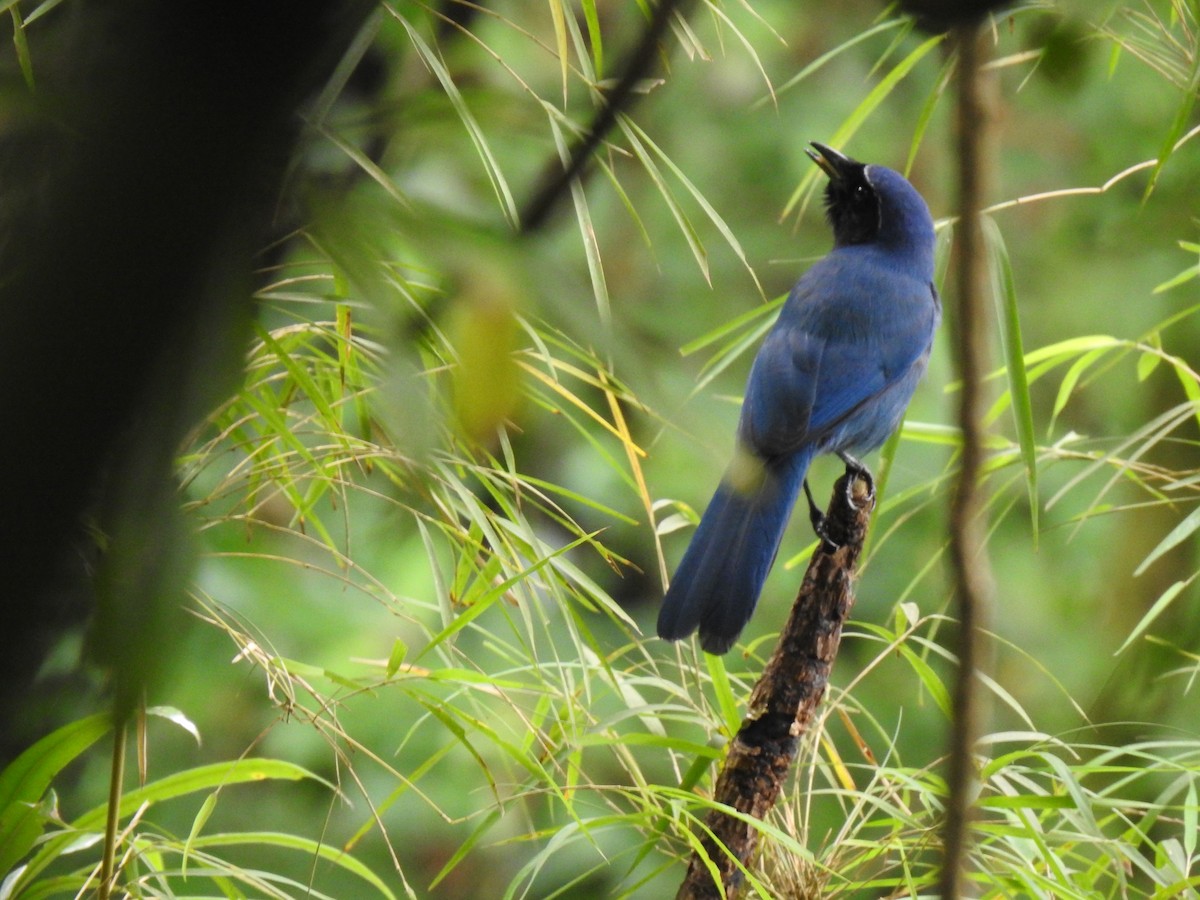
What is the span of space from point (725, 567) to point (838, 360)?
0.73m

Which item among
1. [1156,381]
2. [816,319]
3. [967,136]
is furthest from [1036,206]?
[967,136]

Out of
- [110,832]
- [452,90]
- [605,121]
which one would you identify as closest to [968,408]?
[605,121]

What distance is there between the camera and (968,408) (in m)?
0.49

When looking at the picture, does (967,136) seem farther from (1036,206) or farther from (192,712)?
(1036,206)

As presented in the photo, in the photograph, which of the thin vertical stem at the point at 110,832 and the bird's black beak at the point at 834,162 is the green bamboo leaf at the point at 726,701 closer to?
the thin vertical stem at the point at 110,832

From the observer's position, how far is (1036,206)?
5.08 metres

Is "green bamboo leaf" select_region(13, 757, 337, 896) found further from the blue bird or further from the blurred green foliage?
the blue bird

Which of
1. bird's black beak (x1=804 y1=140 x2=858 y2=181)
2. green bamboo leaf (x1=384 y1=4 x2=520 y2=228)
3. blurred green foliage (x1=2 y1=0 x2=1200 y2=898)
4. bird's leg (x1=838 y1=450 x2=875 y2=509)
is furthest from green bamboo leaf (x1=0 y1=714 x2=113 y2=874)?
bird's black beak (x1=804 y1=140 x2=858 y2=181)

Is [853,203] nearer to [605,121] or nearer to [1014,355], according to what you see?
[1014,355]

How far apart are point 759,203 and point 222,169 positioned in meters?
4.43

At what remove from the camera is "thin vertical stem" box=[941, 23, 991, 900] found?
0.46 metres

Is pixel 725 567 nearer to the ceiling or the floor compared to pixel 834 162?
nearer to the floor

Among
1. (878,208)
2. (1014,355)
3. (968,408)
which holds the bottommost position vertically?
(968,408)

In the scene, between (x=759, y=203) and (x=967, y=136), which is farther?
(x=759, y=203)
